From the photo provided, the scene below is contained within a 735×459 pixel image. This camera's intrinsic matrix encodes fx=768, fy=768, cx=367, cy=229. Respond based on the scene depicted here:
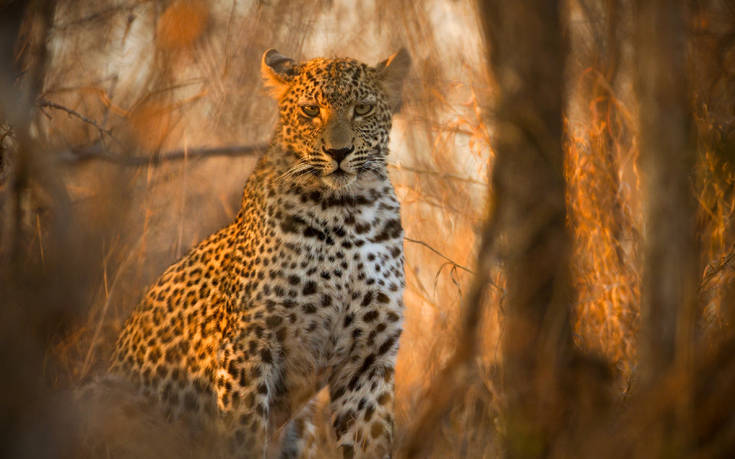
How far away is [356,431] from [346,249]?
112cm

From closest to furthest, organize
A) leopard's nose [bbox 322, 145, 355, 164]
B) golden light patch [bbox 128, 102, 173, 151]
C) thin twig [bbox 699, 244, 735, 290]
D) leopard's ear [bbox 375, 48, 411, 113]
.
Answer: golden light patch [bbox 128, 102, 173, 151]
thin twig [bbox 699, 244, 735, 290]
leopard's nose [bbox 322, 145, 355, 164]
leopard's ear [bbox 375, 48, 411, 113]

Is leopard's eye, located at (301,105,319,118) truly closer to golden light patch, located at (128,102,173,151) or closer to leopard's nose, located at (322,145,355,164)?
leopard's nose, located at (322,145,355,164)

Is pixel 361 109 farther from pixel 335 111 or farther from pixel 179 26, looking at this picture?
pixel 179 26

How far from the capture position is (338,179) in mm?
4715

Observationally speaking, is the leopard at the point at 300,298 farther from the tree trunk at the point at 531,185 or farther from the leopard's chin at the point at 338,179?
the tree trunk at the point at 531,185

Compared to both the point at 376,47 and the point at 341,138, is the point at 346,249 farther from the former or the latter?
the point at 376,47

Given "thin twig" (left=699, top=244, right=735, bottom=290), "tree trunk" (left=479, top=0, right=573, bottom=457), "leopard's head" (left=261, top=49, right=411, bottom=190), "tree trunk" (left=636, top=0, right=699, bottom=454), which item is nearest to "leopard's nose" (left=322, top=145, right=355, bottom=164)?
"leopard's head" (left=261, top=49, right=411, bottom=190)

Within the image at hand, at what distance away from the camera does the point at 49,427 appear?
5.91 ft

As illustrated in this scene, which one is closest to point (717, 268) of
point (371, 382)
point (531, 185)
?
point (531, 185)

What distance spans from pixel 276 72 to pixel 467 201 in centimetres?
185

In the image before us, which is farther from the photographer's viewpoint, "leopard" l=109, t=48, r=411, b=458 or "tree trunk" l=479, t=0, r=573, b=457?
"leopard" l=109, t=48, r=411, b=458

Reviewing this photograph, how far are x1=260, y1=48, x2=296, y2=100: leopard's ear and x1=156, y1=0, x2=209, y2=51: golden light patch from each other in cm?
221

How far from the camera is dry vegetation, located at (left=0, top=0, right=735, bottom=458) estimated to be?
1860 millimetres

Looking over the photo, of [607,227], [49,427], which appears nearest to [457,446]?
[607,227]
